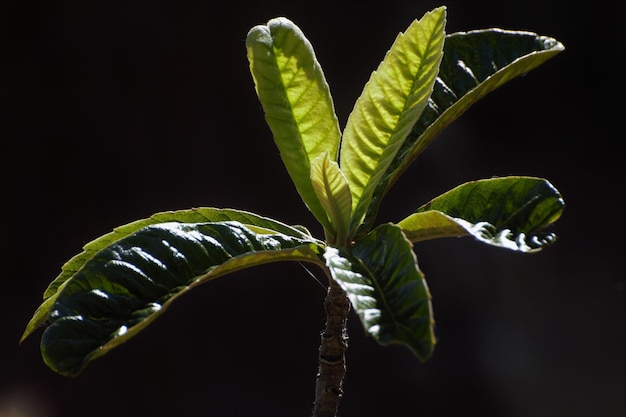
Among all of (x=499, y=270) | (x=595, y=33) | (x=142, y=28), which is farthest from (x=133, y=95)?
(x=595, y=33)

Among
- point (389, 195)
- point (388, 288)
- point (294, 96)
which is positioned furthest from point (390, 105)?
point (389, 195)

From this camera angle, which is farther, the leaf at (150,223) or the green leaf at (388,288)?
the leaf at (150,223)

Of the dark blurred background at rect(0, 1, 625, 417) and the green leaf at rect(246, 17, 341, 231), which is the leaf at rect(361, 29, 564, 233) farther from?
the dark blurred background at rect(0, 1, 625, 417)

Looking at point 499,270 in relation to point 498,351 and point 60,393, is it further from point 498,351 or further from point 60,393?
point 60,393

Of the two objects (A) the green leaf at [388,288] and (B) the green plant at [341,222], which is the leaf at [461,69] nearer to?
(B) the green plant at [341,222]

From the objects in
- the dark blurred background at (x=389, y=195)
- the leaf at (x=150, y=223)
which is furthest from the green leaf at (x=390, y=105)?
the dark blurred background at (x=389, y=195)

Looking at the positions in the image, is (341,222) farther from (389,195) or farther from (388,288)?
(389,195)

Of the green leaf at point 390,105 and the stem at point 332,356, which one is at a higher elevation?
the green leaf at point 390,105
